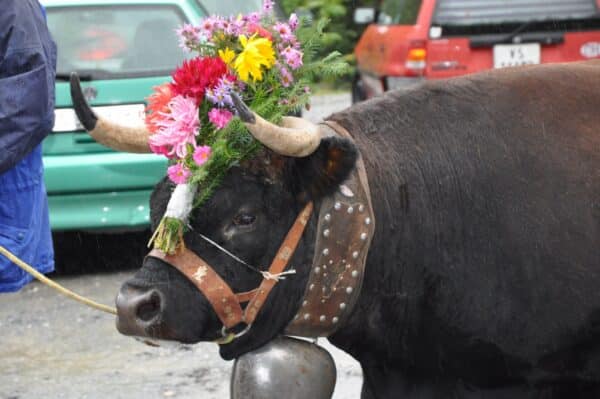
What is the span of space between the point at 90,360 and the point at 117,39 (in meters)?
2.30

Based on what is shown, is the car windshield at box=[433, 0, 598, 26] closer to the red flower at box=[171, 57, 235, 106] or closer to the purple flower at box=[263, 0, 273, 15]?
the purple flower at box=[263, 0, 273, 15]

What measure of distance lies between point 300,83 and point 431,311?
0.78 meters

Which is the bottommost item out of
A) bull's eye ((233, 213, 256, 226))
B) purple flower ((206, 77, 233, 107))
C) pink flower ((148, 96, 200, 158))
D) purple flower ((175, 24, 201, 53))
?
bull's eye ((233, 213, 256, 226))

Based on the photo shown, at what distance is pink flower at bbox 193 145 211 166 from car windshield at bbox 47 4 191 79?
13.6 feet

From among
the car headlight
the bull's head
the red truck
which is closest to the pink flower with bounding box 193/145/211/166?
the bull's head

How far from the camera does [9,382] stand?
232 inches

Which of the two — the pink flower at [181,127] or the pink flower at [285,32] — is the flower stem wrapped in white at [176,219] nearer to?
the pink flower at [181,127]

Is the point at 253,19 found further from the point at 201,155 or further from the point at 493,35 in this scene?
the point at 493,35

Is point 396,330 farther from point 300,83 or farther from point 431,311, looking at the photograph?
point 300,83

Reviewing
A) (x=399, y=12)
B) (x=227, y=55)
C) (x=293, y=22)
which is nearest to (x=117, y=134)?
(x=227, y=55)

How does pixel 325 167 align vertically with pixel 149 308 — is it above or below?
above

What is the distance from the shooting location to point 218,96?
11.1ft

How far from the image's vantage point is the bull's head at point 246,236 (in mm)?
3391

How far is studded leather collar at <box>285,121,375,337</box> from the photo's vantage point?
11.5 ft
